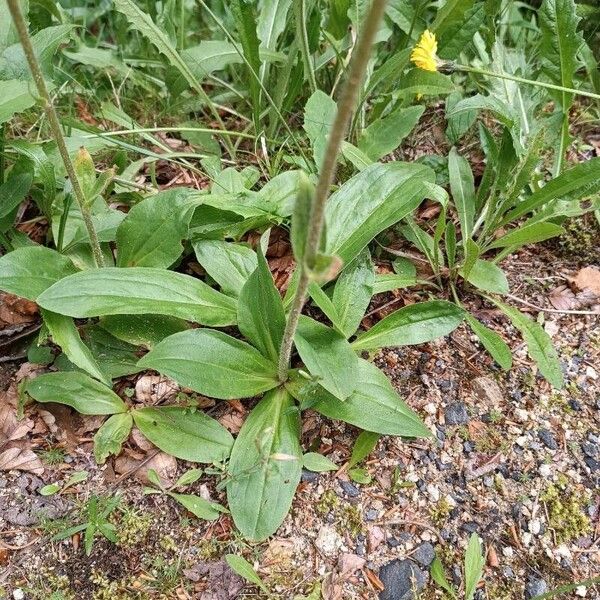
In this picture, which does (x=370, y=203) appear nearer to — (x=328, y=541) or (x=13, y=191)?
(x=328, y=541)

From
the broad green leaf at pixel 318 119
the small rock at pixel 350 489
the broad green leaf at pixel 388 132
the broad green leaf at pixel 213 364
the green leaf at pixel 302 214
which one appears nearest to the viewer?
the green leaf at pixel 302 214

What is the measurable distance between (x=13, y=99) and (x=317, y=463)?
1.61 metres

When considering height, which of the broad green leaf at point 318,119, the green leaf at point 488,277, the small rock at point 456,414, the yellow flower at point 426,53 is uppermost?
the yellow flower at point 426,53

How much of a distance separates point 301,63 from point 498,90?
2.89 feet

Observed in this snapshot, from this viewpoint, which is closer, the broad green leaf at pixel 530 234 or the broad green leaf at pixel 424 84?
the broad green leaf at pixel 530 234

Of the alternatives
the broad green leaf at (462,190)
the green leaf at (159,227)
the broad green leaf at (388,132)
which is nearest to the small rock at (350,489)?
the green leaf at (159,227)

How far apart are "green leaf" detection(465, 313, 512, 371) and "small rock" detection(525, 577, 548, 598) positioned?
26.7 inches

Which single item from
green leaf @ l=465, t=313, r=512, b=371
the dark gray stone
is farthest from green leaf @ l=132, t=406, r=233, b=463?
green leaf @ l=465, t=313, r=512, b=371

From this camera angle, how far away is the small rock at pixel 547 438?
7.21ft

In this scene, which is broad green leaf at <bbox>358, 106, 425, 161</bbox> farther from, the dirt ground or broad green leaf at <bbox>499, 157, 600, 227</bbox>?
the dirt ground

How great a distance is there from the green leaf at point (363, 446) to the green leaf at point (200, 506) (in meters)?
0.46

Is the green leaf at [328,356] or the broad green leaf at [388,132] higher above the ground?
the broad green leaf at [388,132]

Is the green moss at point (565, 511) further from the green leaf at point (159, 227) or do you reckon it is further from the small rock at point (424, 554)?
the green leaf at point (159, 227)

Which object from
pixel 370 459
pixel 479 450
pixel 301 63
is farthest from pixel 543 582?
pixel 301 63
